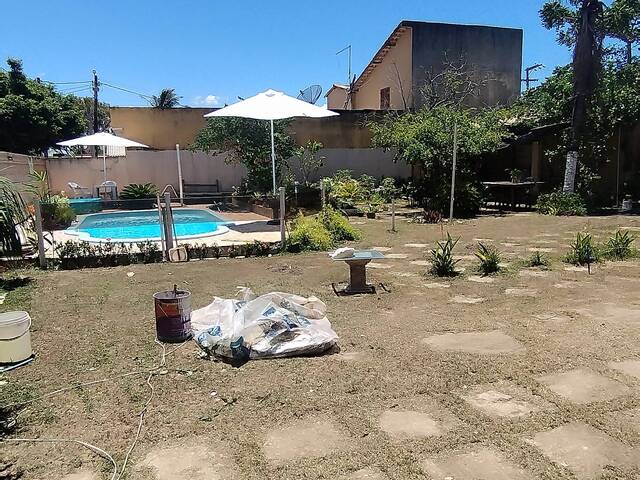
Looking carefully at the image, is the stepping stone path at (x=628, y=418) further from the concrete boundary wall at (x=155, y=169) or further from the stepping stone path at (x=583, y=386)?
the concrete boundary wall at (x=155, y=169)

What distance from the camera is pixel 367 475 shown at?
2473 mm

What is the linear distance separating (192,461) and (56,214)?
10.8 m

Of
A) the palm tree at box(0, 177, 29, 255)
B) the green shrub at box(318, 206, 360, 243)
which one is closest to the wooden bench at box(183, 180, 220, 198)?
the green shrub at box(318, 206, 360, 243)

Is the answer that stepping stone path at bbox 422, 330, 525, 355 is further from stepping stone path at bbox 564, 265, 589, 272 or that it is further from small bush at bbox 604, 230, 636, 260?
small bush at bbox 604, 230, 636, 260

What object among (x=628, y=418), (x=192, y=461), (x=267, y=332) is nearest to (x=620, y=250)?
(x=628, y=418)

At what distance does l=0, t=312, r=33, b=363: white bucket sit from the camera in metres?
3.91

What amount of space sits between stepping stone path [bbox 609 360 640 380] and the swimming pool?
26.3 ft

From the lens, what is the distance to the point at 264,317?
4.14 metres

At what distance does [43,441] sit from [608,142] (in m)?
15.9

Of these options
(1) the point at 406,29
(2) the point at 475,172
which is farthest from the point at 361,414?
(1) the point at 406,29

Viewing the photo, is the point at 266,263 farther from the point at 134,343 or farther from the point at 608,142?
the point at 608,142

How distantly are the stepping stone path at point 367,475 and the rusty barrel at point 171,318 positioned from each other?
2.36m

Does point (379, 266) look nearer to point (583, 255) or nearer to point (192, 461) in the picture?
point (583, 255)

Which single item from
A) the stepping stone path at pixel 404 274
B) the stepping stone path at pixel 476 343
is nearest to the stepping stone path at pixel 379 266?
the stepping stone path at pixel 404 274
